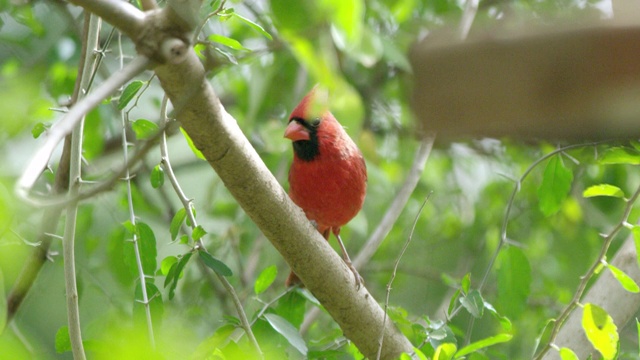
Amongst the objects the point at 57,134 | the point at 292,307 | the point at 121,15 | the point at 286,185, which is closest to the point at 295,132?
the point at 292,307

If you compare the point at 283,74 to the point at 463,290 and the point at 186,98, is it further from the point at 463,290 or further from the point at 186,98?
the point at 186,98

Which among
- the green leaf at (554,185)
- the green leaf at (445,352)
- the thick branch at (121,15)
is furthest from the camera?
the green leaf at (554,185)

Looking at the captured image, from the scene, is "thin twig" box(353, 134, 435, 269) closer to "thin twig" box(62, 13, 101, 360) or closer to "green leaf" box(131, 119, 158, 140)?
"green leaf" box(131, 119, 158, 140)

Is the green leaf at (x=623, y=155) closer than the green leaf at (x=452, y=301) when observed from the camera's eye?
Yes

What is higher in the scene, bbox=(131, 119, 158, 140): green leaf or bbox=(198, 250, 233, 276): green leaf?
bbox=(131, 119, 158, 140): green leaf

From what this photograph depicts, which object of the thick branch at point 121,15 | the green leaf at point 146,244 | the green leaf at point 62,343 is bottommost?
the green leaf at point 62,343

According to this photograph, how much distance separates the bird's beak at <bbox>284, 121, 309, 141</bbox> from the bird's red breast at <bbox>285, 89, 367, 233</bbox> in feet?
0.08

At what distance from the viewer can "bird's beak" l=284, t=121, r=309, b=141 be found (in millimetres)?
2844

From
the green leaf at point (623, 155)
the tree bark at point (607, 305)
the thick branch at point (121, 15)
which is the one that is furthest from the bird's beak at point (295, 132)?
the thick branch at point (121, 15)

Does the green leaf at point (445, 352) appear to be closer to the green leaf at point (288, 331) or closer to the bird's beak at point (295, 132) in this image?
the green leaf at point (288, 331)

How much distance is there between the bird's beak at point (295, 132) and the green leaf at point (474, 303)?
974mm

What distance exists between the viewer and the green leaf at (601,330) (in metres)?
1.75

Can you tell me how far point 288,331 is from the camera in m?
2.09

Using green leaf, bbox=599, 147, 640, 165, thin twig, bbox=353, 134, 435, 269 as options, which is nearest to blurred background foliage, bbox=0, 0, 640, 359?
thin twig, bbox=353, 134, 435, 269
